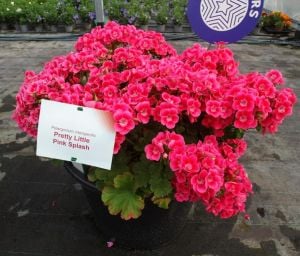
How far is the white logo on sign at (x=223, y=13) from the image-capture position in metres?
2.59

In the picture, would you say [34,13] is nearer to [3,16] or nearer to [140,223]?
[3,16]

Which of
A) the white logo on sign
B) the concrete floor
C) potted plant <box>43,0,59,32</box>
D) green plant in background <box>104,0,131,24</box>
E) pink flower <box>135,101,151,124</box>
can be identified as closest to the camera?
pink flower <box>135,101,151,124</box>

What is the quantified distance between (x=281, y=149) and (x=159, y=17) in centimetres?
471

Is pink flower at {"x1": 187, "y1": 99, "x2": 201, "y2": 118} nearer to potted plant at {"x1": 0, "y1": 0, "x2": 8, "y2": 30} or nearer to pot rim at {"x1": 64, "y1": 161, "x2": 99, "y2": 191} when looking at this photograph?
pot rim at {"x1": 64, "y1": 161, "x2": 99, "y2": 191}

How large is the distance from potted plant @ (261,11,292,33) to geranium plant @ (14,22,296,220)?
19.2ft

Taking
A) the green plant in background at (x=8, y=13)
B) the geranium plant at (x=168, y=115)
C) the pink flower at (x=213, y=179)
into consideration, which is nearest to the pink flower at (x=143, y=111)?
the geranium plant at (x=168, y=115)

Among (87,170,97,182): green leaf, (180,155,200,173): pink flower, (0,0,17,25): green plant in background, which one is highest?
(0,0,17,25): green plant in background

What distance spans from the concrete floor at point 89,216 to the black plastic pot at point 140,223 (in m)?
0.07

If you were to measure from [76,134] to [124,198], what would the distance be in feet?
1.20

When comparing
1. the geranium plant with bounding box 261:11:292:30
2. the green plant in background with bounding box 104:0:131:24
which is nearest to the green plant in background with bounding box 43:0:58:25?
the green plant in background with bounding box 104:0:131:24

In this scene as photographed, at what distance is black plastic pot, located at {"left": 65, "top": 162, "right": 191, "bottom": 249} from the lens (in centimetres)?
186

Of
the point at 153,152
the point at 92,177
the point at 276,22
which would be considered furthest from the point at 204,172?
the point at 276,22

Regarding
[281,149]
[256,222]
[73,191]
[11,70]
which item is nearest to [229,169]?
[256,222]

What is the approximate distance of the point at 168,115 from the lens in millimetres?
1466
